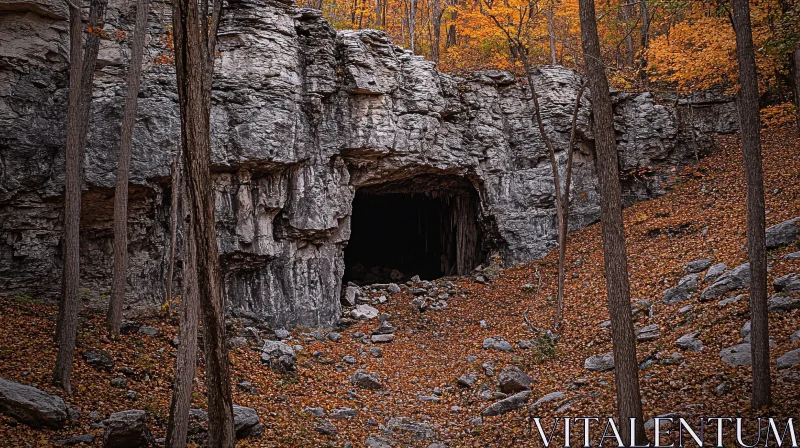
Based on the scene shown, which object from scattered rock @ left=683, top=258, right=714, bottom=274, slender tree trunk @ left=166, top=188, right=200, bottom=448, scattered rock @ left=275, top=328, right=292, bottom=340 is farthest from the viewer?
scattered rock @ left=275, top=328, right=292, bottom=340

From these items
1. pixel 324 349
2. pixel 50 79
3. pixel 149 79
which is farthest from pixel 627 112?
pixel 50 79

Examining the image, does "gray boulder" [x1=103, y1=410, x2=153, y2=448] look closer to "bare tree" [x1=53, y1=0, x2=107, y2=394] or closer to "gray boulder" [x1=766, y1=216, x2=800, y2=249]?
"bare tree" [x1=53, y1=0, x2=107, y2=394]

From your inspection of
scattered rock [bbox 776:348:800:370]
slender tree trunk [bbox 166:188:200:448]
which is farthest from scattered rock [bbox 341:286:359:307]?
scattered rock [bbox 776:348:800:370]

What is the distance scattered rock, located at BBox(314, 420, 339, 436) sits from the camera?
30.8 ft

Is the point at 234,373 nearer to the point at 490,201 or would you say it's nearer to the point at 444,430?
the point at 444,430

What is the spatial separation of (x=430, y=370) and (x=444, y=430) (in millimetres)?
3251

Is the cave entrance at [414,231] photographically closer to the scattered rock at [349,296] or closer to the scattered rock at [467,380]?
the scattered rock at [349,296]

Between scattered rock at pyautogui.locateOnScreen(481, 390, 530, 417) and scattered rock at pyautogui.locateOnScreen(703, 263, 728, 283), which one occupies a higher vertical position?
scattered rock at pyautogui.locateOnScreen(703, 263, 728, 283)

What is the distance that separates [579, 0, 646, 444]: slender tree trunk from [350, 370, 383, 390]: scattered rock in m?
6.13

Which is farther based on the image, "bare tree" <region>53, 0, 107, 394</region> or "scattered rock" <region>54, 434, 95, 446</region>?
"bare tree" <region>53, 0, 107, 394</region>

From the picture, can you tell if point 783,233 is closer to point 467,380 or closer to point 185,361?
point 467,380

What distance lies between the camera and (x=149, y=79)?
537 inches

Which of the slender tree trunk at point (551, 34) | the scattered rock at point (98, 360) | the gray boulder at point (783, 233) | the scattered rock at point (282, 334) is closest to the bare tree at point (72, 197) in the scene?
the scattered rock at point (98, 360)

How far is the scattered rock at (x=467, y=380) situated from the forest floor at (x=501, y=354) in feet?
0.53
